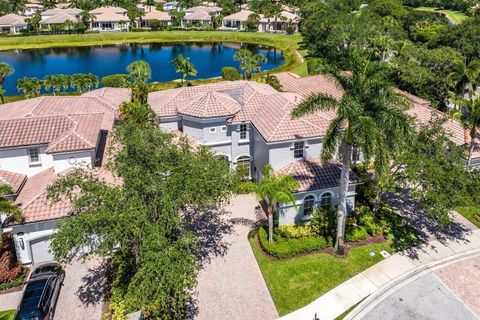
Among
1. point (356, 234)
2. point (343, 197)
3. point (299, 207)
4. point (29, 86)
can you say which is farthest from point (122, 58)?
point (343, 197)

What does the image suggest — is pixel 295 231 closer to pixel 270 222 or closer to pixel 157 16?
pixel 270 222

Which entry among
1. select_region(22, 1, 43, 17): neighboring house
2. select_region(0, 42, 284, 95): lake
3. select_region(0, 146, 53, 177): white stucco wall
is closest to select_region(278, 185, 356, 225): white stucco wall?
select_region(0, 146, 53, 177): white stucco wall

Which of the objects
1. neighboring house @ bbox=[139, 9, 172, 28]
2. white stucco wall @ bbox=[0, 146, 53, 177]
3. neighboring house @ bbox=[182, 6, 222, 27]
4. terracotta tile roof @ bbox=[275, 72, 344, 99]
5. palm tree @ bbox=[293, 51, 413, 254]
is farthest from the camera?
neighboring house @ bbox=[182, 6, 222, 27]

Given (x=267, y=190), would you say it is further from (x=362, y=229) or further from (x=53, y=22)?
(x=53, y=22)

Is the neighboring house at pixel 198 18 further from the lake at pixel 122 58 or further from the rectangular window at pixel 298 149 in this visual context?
the rectangular window at pixel 298 149

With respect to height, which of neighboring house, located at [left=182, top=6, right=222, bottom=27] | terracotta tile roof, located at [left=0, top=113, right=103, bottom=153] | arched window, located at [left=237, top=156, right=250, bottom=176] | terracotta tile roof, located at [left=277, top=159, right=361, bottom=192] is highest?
neighboring house, located at [left=182, top=6, right=222, bottom=27]

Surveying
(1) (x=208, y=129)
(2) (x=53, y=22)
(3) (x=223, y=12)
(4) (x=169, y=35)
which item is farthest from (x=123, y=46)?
(1) (x=208, y=129)

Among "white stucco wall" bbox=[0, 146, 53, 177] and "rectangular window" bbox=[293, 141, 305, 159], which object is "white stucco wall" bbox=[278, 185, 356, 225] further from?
"white stucco wall" bbox=[0, 146, 53, 177]
